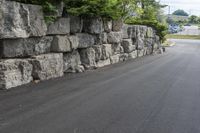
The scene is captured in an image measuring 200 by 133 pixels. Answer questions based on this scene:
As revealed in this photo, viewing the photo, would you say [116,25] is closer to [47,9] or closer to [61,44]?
[61,44]

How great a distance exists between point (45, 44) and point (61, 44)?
628mm

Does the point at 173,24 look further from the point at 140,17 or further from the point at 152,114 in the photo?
the point at 152,114

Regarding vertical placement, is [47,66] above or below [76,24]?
below

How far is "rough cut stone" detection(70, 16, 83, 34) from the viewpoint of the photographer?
10388 mm

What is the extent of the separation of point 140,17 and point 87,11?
1371 centimetres

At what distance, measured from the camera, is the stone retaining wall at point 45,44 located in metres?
7.51

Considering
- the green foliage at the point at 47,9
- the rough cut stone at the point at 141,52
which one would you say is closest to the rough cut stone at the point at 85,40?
the green foliage at the point at 47,9

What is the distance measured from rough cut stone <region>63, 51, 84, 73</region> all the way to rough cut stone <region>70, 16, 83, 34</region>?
656 millimetres

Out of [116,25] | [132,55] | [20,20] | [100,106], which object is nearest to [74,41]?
[20,20]

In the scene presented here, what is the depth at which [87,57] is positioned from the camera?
11.3 m

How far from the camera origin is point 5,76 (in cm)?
729

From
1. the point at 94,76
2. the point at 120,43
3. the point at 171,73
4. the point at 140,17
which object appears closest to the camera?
the point at 94,76

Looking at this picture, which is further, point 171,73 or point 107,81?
point 171,73

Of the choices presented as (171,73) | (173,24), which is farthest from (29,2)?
(173,24)
